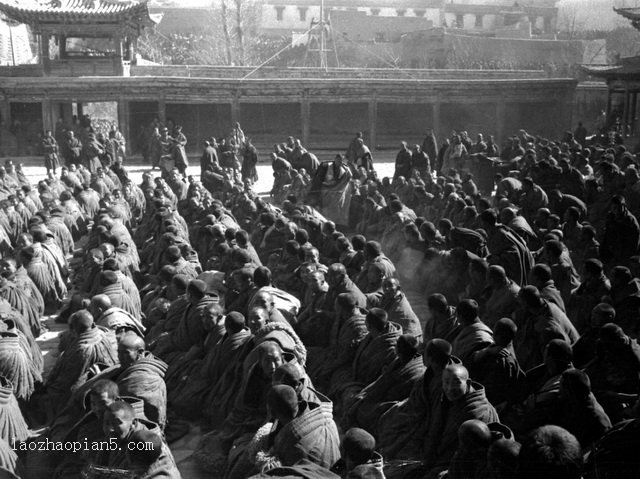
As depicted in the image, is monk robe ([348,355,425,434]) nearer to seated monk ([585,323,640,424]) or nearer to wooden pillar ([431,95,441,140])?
seated monk ([585,323,640,424])

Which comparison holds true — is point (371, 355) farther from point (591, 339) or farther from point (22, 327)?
point (22, 327)

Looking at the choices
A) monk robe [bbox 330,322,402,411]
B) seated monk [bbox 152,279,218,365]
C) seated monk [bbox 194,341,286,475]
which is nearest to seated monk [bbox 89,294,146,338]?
seated monk [bbox 152,279,218,365]

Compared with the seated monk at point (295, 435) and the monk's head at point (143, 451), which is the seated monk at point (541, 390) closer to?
the seated monk at point (295, 435)

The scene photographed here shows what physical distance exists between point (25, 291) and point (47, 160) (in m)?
16.0

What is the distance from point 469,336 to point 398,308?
4.66ft

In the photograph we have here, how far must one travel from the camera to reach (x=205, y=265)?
1212cm

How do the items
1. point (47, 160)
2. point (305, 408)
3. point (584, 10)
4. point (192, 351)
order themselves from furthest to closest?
point (584, 10), point (47, 160), point (192, 351), point (305, 408)

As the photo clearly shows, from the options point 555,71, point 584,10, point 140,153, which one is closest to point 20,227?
point 140,153

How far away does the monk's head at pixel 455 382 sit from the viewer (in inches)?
222

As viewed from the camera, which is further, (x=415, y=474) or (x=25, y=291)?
(x=25, y=291)

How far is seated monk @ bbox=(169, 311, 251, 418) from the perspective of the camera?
7.49m

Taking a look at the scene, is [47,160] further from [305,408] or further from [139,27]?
[305,408]

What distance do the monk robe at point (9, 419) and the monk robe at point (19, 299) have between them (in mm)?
2787

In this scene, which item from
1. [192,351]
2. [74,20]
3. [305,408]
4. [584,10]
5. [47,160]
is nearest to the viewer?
[305,408]
